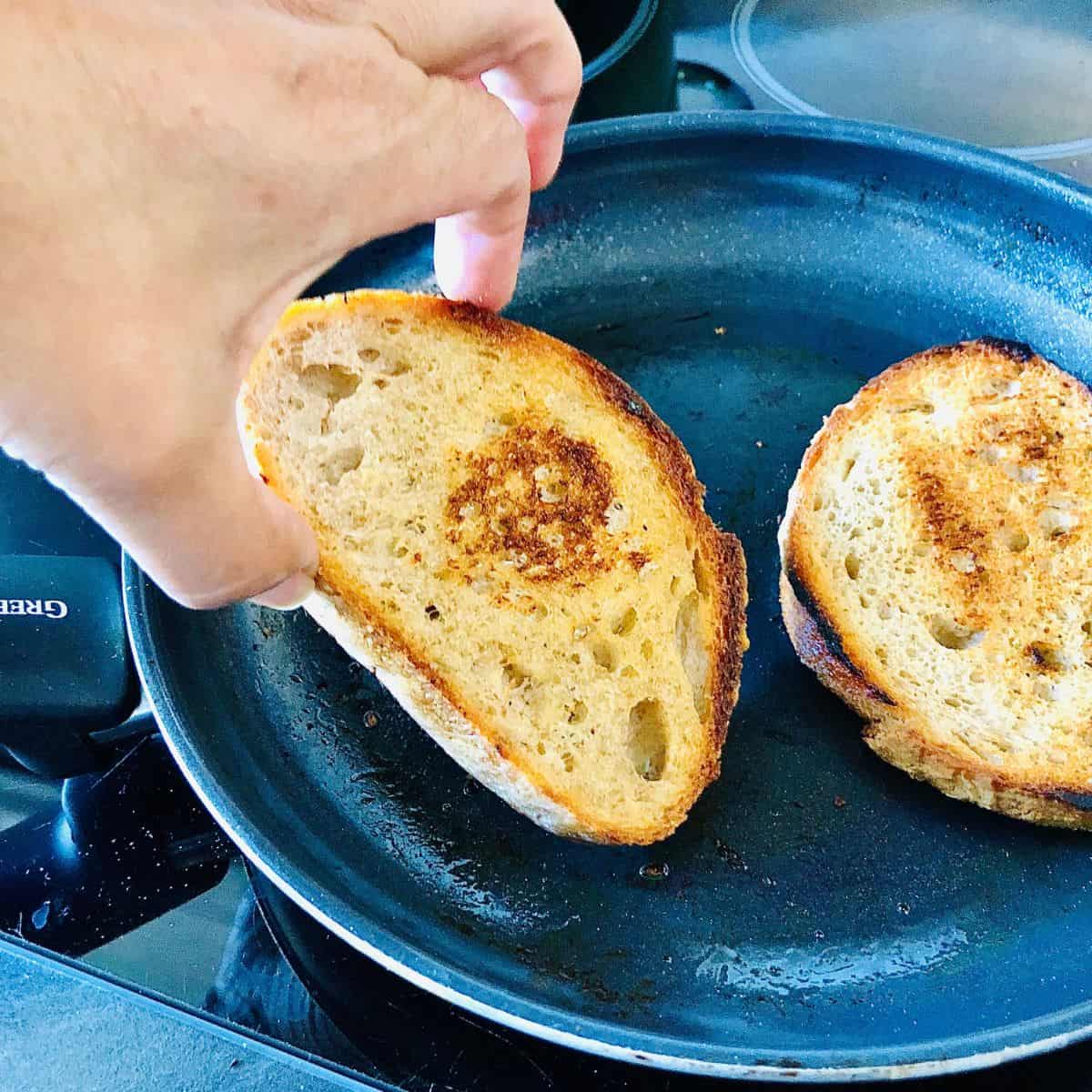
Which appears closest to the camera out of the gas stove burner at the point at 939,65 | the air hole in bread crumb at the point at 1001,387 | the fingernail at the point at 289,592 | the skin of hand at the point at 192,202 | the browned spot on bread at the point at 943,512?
the skin of hand at the point at 192,202

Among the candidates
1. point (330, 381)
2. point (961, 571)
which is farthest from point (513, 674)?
point (961, 571)

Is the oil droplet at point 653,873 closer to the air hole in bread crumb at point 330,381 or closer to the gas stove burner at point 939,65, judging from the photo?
the air hole in bread crumb at point 330,381

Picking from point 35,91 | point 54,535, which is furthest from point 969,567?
point 54,535

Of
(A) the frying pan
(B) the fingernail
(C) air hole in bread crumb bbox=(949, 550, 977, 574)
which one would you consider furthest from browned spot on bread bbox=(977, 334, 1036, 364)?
(B) the fingernail

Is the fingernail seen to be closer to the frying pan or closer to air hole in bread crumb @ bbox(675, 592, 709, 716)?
the frying pan

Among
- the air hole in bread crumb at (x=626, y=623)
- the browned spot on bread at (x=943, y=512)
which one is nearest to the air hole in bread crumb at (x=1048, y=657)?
A: the browned spot on bread at (x=943, y=512)

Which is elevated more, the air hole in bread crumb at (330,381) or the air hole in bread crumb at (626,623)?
the air hole in bread crumb at (330,381)

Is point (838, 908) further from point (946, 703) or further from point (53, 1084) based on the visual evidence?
point (53, 1084)
